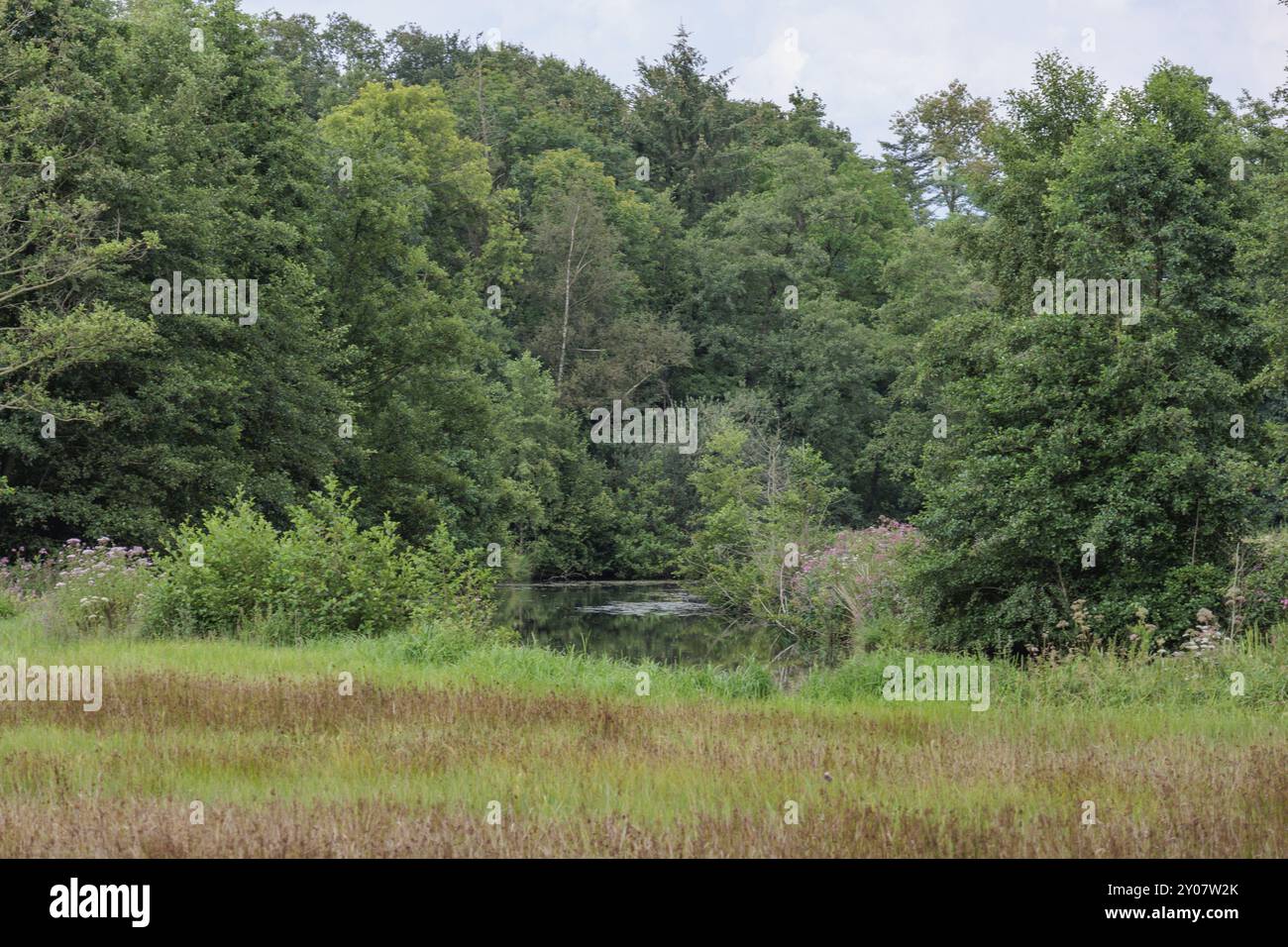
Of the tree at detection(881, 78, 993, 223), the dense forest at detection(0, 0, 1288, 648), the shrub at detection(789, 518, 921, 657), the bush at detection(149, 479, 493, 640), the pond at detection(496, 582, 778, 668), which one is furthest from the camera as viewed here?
the tree at detection(881, 78, 993, 223)

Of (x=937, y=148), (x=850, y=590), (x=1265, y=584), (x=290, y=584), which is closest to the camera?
(x=290, y=584)

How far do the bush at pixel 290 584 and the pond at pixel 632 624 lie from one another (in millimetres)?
5540

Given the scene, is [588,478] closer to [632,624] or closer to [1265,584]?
[632,624]

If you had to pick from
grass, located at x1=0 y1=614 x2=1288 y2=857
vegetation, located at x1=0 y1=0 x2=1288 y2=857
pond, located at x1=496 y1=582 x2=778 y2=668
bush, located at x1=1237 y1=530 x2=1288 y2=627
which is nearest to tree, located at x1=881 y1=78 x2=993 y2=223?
vegetation, located at x1=0 y1=0 x2=1288 y2=857

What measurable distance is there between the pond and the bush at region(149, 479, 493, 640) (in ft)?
18.2

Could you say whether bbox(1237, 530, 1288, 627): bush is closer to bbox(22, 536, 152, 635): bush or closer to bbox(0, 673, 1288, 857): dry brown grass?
bbox(0, 673, 1288, 857): dry brown grass

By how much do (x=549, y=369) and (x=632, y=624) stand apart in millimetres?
29796

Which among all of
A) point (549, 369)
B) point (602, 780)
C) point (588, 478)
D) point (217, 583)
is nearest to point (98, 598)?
point (217, 583)

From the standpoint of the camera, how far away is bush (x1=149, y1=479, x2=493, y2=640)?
1622 cm

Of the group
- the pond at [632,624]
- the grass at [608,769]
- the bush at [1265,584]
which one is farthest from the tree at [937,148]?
the grass at [608,769]

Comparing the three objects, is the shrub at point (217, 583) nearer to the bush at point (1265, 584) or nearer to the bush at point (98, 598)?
the bush at point (98, 598)

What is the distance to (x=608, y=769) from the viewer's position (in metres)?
7.36

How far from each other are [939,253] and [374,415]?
29.4 m

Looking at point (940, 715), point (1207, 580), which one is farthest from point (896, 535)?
point (940, 715)
